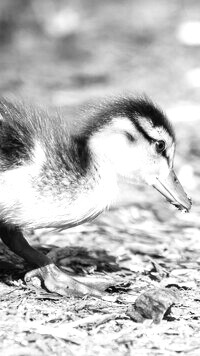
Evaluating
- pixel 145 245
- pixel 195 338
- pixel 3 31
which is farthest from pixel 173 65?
pixel 195 338

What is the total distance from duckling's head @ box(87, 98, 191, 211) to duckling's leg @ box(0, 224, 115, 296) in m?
0.53

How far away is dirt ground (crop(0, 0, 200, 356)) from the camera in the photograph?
3002 mm

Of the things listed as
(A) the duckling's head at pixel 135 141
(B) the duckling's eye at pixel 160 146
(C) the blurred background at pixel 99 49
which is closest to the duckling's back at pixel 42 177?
(A) the duckling's head at pixel 135 141

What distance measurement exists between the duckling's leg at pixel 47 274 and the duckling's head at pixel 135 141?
1.74 ft

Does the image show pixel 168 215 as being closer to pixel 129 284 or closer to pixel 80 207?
pixel 129 284

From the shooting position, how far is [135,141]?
11.8ft

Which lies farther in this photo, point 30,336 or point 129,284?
point 129,284

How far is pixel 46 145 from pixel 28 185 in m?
0.22

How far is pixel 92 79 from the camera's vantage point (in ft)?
23.8

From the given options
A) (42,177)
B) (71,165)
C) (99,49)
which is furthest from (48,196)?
(99,49)

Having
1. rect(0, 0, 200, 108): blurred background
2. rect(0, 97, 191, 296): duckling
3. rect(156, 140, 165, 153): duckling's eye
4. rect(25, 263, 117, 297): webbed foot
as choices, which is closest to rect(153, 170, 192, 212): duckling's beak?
rect(0, 97, 191, 296): duckling

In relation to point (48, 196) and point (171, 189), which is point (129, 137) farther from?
point (48, 196)

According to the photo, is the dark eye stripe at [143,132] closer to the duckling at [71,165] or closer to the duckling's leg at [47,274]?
the duckling at [71,165]

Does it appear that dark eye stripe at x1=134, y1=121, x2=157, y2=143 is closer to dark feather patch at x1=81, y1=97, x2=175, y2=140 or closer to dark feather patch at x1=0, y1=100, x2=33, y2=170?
dark feather patch at x1=81, y1=97, x2=175, y2=140
